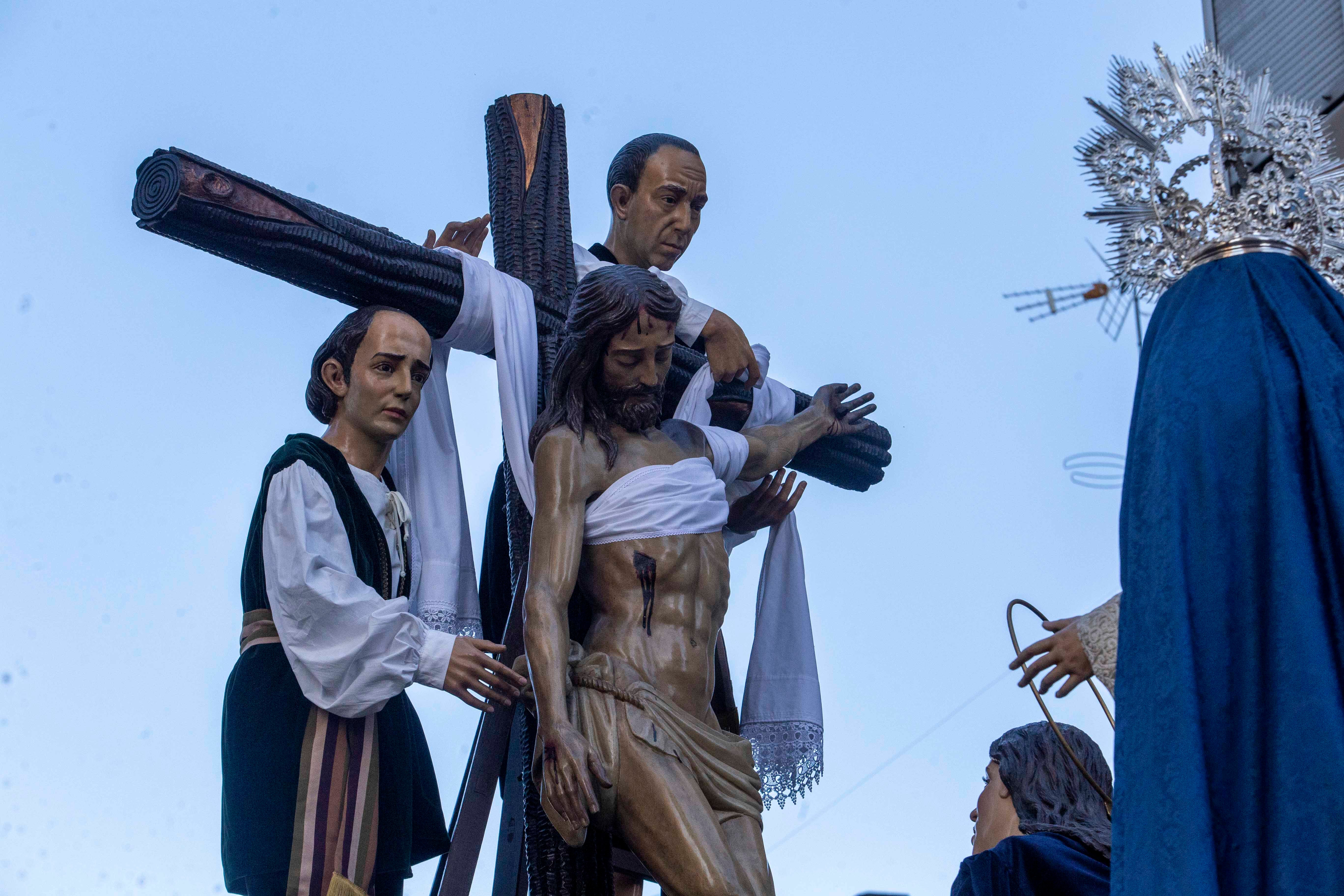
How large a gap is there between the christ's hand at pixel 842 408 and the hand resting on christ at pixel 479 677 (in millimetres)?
1431

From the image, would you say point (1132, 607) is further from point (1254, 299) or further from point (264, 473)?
point (264, 473)

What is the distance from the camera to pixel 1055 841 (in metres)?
4.61

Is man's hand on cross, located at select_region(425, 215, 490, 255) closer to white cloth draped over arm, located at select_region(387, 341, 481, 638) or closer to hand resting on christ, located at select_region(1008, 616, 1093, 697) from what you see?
white cloth draped over arm, located at select_region(387, 341, 481, 638)

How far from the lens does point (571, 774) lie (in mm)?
4016

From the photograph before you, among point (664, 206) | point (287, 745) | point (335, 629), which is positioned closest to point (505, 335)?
point (664, 206)

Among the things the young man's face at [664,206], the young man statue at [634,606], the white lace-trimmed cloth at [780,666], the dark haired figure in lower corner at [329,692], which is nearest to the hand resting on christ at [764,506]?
the white lace-trimmed cloth at [780,666]

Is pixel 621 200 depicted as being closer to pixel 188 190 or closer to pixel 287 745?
pixel 188 190

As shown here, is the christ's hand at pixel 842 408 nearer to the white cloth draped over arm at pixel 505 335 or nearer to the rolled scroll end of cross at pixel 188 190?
the white cloth draped over arm at pixel 505 335

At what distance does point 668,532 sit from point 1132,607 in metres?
1.24

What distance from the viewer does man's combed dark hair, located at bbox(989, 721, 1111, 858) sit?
4746 mm

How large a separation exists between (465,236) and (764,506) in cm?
125

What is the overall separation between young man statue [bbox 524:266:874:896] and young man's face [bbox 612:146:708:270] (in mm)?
823

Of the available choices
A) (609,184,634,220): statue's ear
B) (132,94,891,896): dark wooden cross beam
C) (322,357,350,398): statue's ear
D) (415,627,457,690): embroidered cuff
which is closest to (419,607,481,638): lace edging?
(132,94,891,896): dark wooden cross beam

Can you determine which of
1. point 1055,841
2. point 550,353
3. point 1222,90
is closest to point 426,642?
point 550,353
